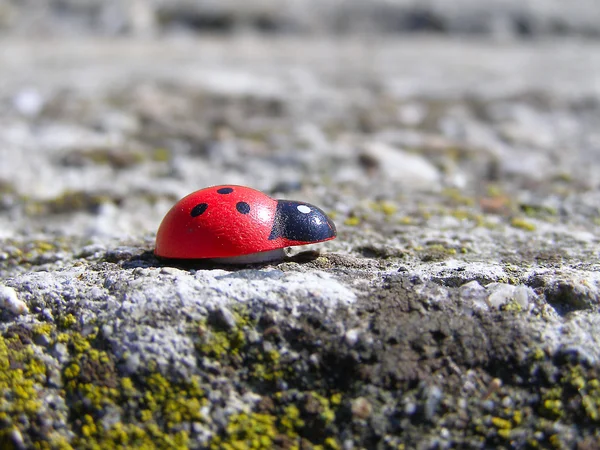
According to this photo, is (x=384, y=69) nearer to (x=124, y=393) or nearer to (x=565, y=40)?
(x=565, y=40)

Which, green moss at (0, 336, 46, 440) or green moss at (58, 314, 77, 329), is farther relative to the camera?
green moss at (58, 314, 77, 329)

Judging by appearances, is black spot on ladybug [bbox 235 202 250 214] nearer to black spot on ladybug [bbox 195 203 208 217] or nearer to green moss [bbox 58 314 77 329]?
black spot on ladybug [bbox 195 203 208 217]

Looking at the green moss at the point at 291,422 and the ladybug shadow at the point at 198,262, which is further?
the ladybug shadow at the point at 198,262

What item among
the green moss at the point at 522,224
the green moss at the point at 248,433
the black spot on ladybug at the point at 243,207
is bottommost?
the green moss at the point at 248,433

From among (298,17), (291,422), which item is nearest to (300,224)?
(291,422)

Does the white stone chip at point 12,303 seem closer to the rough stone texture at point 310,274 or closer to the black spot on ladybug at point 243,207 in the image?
the rough stone texture at point 310,274

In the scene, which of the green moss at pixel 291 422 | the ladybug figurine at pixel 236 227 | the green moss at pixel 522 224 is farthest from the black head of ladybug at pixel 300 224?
the green moss at pixel 522 224

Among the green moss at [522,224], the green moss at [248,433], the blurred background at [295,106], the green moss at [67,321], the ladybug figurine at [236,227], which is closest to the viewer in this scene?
the green moss at [248,433]

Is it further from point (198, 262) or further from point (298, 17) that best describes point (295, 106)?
point (198, 262)

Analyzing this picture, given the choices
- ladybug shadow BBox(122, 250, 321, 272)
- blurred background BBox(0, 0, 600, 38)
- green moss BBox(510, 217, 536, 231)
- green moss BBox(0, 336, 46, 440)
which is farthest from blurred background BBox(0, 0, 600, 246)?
green moss BBox(0, 336, 46, 440)
